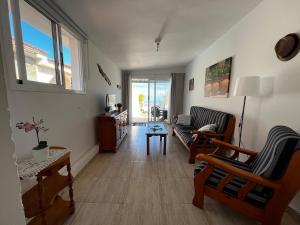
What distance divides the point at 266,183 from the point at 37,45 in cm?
271

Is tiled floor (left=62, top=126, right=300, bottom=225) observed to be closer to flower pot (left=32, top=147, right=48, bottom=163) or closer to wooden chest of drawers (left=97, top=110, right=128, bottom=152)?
wooden chest of drawers (left=97, top=110, right=128, bottom=152)

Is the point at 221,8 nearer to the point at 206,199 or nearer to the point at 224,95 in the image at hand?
the point at 224,95

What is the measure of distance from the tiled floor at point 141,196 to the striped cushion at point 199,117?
1.08m

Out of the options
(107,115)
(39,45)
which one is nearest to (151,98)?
(107,115)

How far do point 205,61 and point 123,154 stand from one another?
312cm

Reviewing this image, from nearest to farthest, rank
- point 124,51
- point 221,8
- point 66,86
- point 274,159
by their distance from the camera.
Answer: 1. point 274,159
2. point 221,8
3. point 66,86
4. point 124,51

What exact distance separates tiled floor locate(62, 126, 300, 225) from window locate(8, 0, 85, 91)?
1.46 m

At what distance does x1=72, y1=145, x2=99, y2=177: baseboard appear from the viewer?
2.22m

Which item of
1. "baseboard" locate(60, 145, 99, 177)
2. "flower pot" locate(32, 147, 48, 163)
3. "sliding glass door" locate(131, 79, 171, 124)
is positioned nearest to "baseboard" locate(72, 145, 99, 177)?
"baseboard" locate(60, 145, 99, 177)

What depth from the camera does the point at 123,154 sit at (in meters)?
3.00

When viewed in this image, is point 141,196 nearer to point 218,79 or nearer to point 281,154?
point 281,154

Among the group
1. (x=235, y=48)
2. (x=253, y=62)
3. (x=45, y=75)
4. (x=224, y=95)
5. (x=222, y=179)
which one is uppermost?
(x=235, y=48)

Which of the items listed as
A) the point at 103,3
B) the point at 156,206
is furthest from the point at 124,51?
the point at 156,206

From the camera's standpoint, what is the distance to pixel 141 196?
1779 mm
